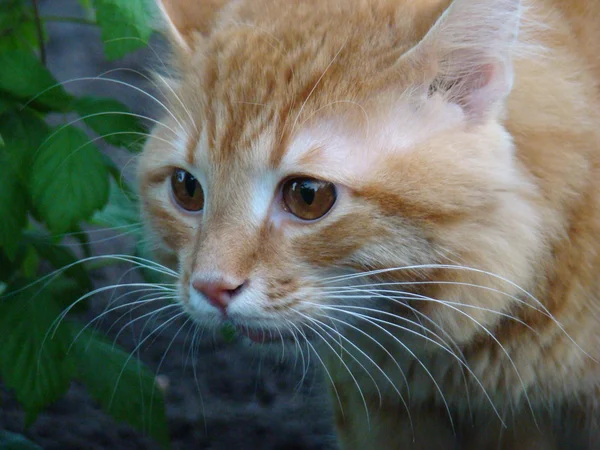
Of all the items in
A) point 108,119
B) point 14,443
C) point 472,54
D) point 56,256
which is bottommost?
point 14,443

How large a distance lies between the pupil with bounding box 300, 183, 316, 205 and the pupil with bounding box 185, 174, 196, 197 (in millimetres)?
360

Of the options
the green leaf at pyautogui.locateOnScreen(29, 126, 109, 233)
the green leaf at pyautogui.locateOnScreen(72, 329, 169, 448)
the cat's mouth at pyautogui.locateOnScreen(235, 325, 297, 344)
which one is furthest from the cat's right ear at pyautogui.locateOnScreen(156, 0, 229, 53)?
the green leaf at pyautogui.locateOnScreen(72, 329, 169, 448)

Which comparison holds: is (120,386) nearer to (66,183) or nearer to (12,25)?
(66,183)

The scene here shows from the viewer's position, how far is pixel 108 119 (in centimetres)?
243

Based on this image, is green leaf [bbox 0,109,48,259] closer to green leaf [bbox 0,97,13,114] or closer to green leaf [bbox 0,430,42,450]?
green leaf [bbox 0,97,13,114]

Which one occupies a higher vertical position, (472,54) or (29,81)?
(472,54)

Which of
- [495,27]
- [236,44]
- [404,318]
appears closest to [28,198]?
[236,44]

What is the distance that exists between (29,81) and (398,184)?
1.05 m

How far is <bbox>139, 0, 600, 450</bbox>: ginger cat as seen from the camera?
1974 millimetres

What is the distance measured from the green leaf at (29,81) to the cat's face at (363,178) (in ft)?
1.65

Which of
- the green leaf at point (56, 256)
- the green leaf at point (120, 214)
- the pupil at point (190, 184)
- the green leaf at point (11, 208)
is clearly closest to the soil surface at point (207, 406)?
the green leaf at point (120, 214)

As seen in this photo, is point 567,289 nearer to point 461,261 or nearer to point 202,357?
point 461,261

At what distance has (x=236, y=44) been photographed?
2.19 m

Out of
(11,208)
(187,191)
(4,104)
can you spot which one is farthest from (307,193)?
(4,104)
